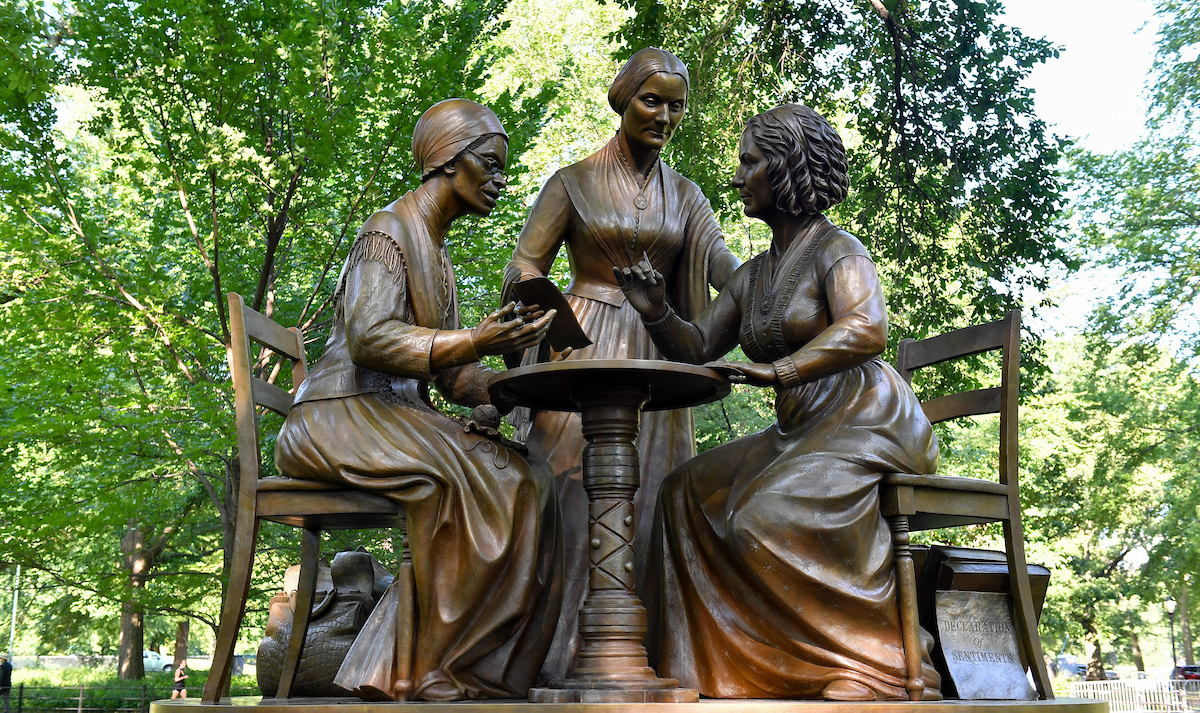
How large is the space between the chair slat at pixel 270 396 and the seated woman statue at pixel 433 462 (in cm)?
23

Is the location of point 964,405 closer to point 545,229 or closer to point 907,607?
point 907,607

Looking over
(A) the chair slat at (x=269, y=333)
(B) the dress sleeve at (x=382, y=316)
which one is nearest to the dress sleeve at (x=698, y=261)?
(B) the dress sleeve at (x=382, y=316)

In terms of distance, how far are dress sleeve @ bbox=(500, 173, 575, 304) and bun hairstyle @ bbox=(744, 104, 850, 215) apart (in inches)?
39.6

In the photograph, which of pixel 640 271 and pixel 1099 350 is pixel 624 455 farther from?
pixel 1099 350

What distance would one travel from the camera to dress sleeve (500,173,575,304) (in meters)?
4.63

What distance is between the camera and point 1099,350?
19.3 meters

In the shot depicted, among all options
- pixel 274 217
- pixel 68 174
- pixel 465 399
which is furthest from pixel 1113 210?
pixel 465 399

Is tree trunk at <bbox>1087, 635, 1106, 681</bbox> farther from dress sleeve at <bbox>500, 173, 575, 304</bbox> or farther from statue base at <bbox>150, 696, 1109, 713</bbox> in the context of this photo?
statue base at <bbox>150, 696, 1109, 713</bbox>

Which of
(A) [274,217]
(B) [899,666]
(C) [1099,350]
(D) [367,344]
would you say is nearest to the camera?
(B) [899,666]

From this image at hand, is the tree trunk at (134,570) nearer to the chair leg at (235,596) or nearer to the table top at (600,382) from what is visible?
the chair leg at (235,596)

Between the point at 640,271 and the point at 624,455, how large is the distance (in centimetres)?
73

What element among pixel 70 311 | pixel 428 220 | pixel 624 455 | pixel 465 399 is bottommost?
pixel 624 455

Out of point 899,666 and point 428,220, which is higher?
point 428,220

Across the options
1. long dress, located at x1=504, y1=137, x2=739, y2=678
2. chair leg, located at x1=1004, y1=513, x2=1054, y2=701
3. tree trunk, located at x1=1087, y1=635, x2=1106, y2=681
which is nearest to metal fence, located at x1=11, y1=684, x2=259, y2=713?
long dress, located at x1=504, y1=137, x2=739, y2=678
